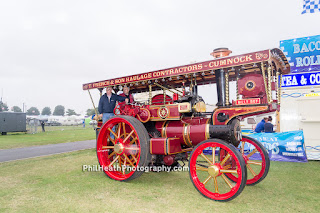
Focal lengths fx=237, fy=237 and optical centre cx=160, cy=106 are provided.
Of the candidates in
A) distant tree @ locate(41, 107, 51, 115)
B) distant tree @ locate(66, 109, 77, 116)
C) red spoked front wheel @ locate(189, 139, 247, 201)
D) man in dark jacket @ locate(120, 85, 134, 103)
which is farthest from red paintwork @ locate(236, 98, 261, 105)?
distant tree @ locate(41, 107, 51, 115)

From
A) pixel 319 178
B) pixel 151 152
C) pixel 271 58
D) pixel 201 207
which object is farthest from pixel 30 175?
pixel 319 178

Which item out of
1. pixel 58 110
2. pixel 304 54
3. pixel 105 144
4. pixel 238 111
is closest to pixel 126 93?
pixel 105 144

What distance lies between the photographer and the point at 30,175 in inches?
180

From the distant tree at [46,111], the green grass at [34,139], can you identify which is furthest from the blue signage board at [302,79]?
the distant tree at [46,111]

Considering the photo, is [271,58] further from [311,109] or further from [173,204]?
[311,109]

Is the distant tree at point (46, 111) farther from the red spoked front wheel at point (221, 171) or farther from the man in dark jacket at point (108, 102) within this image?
the red spoked front wheel at point (221, 171)

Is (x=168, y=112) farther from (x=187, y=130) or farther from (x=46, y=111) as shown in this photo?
(x=46, y=111)

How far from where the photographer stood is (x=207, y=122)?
391 cm

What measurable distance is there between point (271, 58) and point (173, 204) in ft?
7.85

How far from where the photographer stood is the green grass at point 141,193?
295cm

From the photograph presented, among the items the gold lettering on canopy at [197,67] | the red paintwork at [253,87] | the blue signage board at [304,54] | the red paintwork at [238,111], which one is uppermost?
the blue signage board at [304,54]

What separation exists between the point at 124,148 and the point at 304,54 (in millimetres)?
6434

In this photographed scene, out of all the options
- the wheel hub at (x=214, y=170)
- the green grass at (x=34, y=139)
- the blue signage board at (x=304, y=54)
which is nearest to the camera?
the wheel hub at (x=214, y=170)

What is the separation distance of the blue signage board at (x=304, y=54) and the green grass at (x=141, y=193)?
3.57 meters
